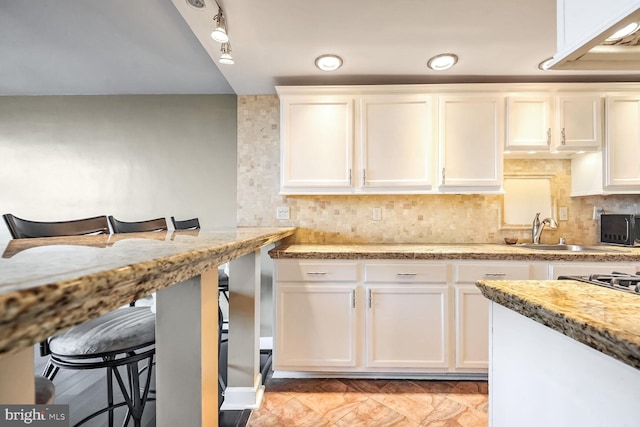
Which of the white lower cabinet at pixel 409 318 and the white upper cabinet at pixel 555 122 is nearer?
the white lower cabinet at pixel 409 318

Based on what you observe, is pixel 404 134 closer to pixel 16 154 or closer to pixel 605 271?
pixel 605 271

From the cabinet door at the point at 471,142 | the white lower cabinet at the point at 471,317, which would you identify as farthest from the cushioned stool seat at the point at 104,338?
the cabinet door at the point at 471,142

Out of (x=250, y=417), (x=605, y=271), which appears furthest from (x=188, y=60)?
(x=605, y=271)

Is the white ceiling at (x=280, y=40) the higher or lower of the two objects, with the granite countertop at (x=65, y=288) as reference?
higher

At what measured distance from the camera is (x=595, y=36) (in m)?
0.72

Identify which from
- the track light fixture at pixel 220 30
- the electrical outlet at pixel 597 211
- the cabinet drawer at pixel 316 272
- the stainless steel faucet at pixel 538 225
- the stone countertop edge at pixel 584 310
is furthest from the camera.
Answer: the electrical outlet at pixel 597 211

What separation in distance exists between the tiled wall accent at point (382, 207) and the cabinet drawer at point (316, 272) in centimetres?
61

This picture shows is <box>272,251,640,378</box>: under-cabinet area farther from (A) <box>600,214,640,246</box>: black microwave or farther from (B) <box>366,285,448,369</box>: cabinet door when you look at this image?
(A) <box>600,214,640,246</box>: black microwave

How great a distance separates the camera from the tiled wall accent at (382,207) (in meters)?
2.52

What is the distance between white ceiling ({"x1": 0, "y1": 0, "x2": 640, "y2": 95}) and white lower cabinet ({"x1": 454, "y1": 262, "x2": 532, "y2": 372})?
1442mm

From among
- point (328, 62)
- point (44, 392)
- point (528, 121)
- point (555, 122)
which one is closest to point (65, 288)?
point (44, 392)

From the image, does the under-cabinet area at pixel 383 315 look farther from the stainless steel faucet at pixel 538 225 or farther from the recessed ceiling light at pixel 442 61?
the recessed ceiling light at pixel 442 61

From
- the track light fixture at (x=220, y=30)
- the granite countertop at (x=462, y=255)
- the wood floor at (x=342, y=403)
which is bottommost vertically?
the wood floor at (x=342, y=403)

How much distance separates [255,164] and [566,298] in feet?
7.77
